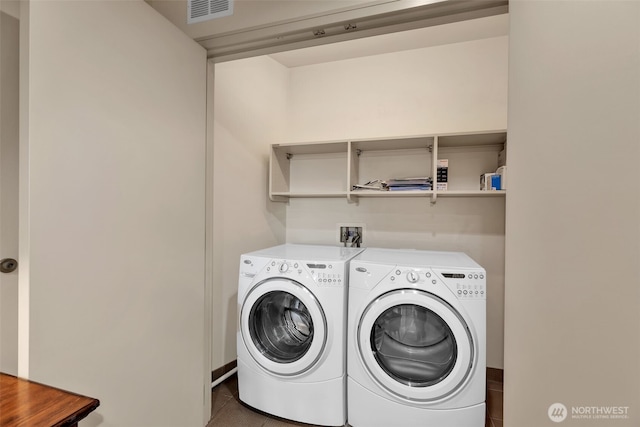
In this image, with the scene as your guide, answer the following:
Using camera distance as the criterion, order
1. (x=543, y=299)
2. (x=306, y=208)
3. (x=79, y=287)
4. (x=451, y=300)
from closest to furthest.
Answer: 1. (x=543, y=299)
2. (x=79, y=287)
3. (x=451, y=300)
4. (x=306, y=208)

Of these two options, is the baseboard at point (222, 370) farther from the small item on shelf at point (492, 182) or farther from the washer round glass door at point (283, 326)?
the small item on shelf at point (492, 182)

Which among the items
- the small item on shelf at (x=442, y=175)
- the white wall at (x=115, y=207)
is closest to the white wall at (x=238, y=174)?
the white wall at (x=115, y=207)

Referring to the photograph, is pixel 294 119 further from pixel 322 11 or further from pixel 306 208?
pixel 322 11

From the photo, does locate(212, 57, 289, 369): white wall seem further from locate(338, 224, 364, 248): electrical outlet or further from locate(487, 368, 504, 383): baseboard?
locate(487, 368, 504, 383): baseboard

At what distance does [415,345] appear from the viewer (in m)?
1.61

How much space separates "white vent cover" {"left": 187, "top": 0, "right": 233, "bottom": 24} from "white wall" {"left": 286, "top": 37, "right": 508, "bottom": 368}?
1.47m

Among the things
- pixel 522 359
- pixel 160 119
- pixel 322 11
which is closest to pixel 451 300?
pixel 522 359

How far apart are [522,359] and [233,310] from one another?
1.96 meters

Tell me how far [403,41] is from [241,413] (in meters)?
2.91

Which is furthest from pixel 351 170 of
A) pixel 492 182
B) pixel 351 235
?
pixel 492 182

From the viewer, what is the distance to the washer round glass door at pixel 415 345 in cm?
144

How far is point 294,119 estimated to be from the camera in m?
2.82

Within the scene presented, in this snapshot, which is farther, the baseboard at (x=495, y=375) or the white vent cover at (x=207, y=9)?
the baseboard at (x=495, y=375)

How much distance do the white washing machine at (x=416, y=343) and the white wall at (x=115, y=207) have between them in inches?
34.4
